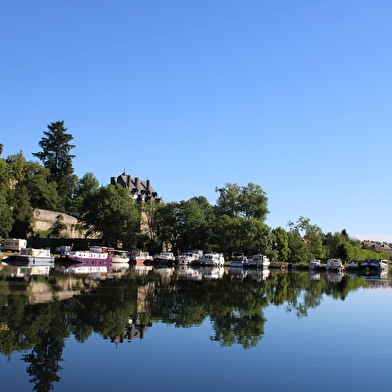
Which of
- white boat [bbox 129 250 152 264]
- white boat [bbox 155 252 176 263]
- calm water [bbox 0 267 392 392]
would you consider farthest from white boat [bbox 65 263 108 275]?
calm water [bbox 0 267 392 392]

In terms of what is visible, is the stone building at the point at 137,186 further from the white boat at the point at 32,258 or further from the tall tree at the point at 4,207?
the white boat at the point at 32,258

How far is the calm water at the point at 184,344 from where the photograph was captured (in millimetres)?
12930

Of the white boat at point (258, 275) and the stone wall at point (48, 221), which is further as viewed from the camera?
A: the stone wall at point (48, 221)

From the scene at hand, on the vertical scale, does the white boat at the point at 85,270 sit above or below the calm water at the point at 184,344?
above

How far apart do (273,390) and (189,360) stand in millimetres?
3256

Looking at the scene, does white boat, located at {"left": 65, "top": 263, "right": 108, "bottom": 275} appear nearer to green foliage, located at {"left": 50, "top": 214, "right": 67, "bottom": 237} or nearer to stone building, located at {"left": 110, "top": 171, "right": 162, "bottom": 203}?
green foliage, located at {"left": 50, "top": 214, "right": 67, "bottom": 237}

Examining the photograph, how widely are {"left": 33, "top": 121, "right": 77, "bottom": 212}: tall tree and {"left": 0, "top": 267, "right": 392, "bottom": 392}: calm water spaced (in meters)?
73.1

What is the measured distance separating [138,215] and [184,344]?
71602 millimetres

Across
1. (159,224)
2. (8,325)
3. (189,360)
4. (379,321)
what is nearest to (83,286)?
(8,325)

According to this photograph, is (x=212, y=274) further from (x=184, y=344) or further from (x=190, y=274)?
(x=184, y=344)

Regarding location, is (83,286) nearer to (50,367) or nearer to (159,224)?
(50,367)

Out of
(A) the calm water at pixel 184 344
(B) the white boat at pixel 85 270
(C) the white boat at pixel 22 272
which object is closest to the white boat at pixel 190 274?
(B) the white boat at pixel 85 270

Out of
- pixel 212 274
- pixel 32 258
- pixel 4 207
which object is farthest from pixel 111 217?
pixel 212 274

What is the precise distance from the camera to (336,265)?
3509 inches
